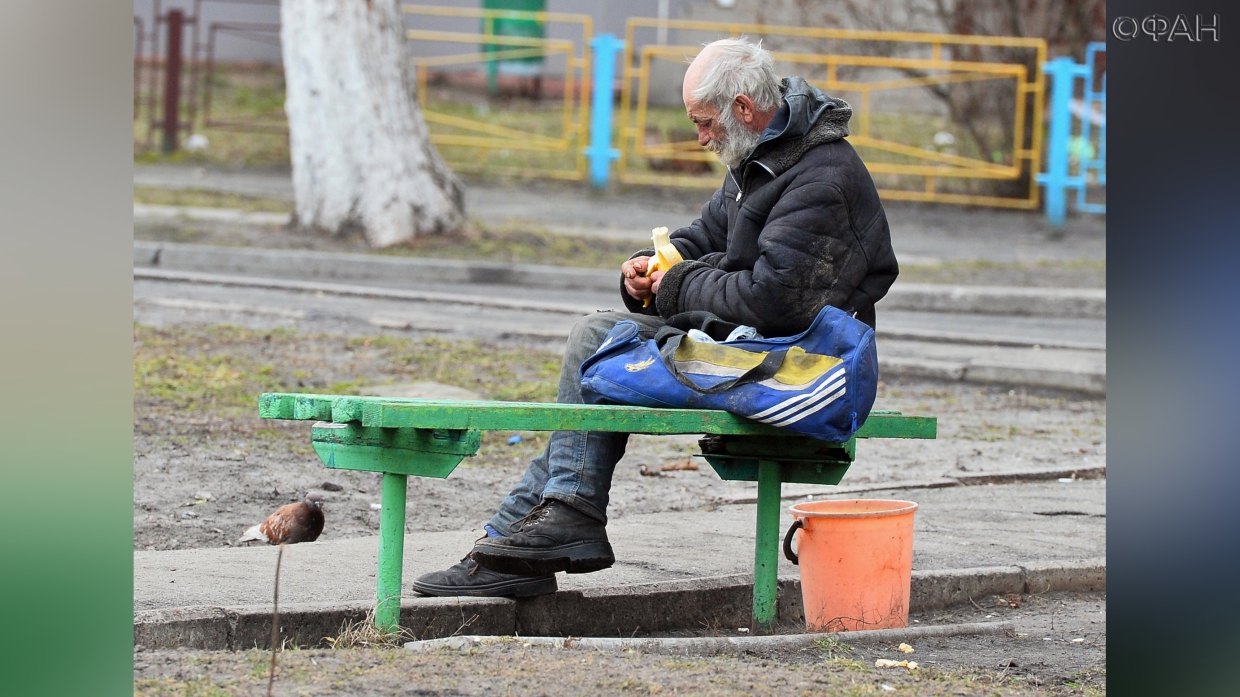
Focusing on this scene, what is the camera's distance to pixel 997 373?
840 centimetres

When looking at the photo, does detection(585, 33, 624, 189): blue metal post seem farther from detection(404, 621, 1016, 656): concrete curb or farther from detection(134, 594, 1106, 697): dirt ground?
detection(134, 594, 1106, 697): dirt ground

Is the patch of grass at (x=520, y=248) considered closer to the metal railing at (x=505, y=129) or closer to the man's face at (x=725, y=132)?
the metal railing at (x=505, y=129)

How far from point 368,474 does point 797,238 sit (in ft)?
8.98

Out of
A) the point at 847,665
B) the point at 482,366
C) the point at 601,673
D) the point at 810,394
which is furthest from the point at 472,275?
the point at 601,673

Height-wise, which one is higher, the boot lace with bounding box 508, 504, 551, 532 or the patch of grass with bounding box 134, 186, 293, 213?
the patch of grass with bounding box 134, 186, 293, 213

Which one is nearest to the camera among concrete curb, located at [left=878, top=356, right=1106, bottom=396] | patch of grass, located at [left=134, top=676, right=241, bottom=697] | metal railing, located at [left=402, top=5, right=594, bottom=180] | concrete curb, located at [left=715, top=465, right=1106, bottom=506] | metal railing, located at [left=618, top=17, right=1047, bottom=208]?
patch of grass, located at [left=134, top=676, right=241, bottom=697]

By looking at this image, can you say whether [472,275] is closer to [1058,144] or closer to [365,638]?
[1058,144]

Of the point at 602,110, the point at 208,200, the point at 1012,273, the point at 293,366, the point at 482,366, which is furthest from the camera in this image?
the point at 602,110

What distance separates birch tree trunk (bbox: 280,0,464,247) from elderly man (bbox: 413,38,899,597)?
8.69 meters

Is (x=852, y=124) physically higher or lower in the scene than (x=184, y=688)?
higher

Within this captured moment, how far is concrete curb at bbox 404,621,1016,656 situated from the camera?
3156 mm

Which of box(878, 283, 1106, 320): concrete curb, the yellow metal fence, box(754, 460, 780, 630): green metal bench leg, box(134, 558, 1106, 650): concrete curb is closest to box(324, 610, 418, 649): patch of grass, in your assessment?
box(134, 558, 1106, 650): concrete curb

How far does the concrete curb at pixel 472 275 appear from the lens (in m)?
A: 11.4

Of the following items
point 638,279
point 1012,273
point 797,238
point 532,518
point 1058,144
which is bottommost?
point 532,518
